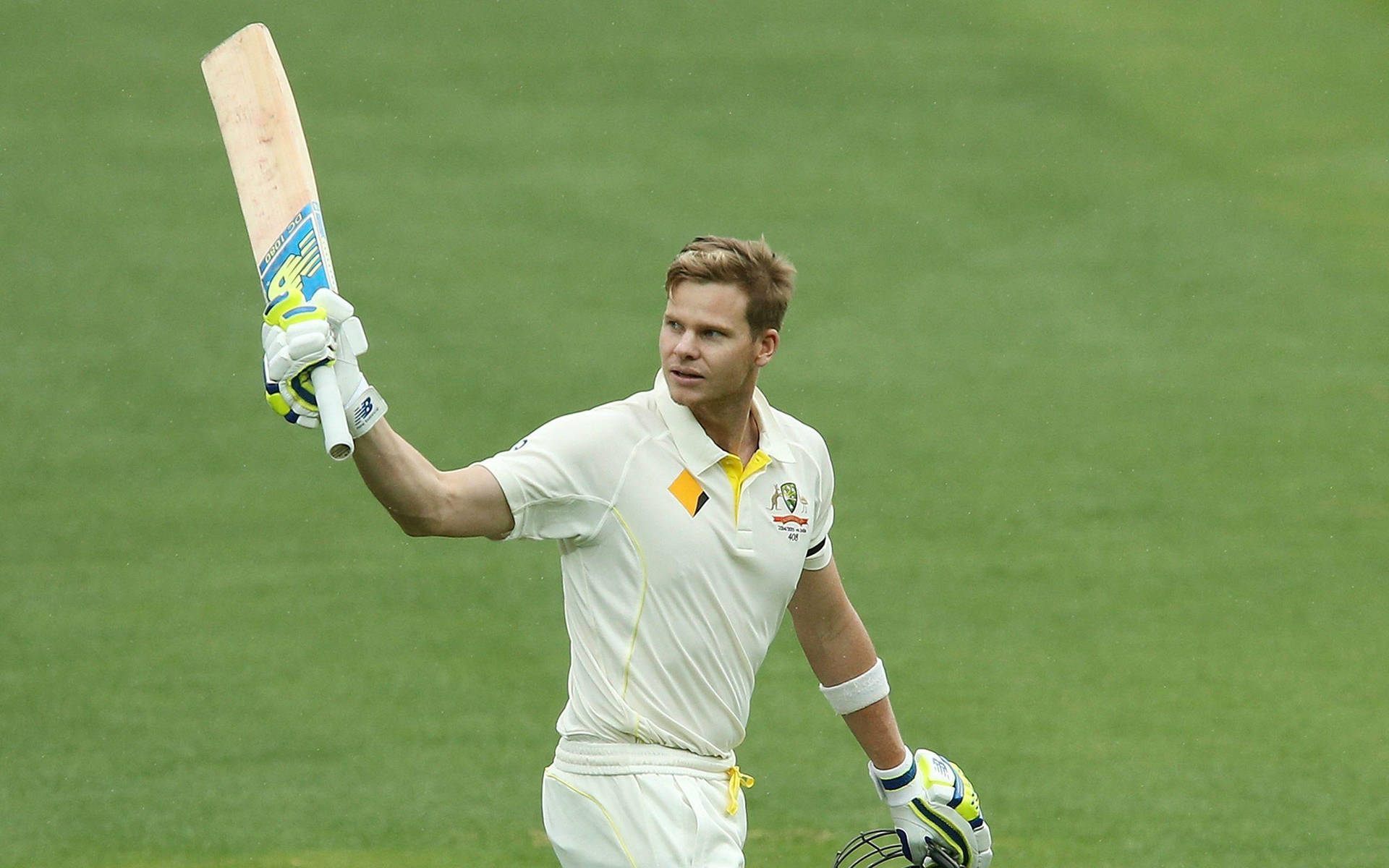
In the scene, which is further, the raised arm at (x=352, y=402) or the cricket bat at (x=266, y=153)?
the cricket bat at (x=266, y=153)

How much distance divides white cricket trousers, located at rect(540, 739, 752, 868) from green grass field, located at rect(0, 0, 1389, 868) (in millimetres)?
3015

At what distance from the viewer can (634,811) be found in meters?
4.25

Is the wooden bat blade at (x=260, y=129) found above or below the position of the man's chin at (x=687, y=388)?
above

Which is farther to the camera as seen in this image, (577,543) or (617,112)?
(617,112)

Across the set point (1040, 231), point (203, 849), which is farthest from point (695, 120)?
point (203, 849)

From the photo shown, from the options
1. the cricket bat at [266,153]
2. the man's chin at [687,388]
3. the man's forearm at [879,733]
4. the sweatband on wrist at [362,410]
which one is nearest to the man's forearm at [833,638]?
the man's forearm at [879,733]

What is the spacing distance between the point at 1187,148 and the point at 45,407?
26.2ft

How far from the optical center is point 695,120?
1332 cm

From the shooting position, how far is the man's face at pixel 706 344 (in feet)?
14.1

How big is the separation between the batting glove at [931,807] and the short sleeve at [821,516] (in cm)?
70

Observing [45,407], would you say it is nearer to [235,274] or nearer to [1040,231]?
[235,274]

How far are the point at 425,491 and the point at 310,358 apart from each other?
15.8 inches

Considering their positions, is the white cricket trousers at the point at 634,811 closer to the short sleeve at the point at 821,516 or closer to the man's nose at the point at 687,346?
the short sleeve at the point at 821,516

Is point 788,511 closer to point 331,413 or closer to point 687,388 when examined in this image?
point 687,388
